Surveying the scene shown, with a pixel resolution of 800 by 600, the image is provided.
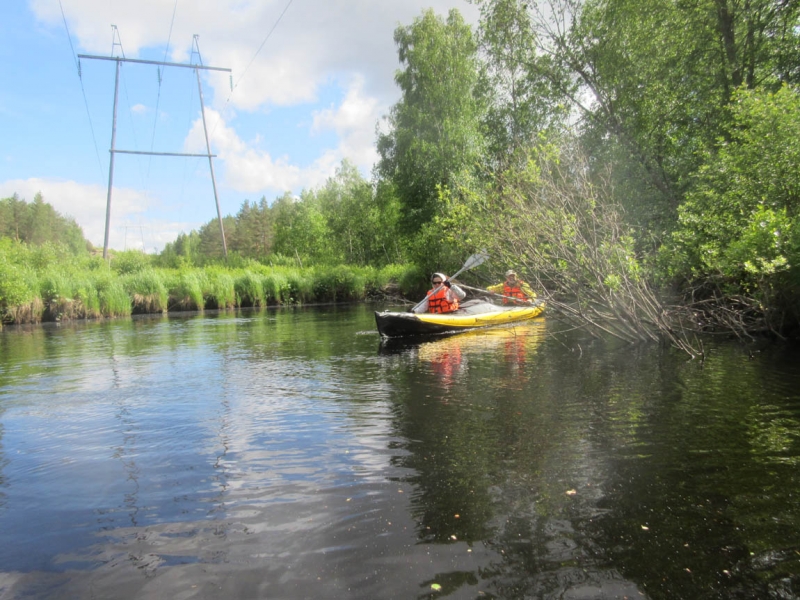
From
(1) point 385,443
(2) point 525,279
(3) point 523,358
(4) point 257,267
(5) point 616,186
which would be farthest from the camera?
(4) point 257,267

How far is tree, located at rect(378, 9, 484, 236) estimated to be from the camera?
81.9ft

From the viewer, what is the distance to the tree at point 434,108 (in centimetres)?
2497

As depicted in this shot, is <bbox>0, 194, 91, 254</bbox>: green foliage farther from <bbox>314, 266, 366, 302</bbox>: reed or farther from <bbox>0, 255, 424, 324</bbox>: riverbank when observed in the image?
<bbox>314, 266, 366, 302</bbox>: reed

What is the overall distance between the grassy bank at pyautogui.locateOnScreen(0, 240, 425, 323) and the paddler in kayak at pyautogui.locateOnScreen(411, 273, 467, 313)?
46.1ft

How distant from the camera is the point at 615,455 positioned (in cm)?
469

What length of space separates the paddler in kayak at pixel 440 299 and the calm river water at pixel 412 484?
5.23 metres

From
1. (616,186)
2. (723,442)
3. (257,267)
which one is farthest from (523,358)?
(257,267)

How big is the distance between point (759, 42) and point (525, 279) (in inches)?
319

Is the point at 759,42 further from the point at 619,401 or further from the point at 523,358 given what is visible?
the point at 619,401

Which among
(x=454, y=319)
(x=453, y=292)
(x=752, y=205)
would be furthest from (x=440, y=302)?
(x=752, y=205)

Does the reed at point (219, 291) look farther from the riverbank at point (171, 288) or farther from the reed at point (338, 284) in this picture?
the reed at point (338, 284)

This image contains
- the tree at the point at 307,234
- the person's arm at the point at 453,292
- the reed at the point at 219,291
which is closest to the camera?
the person's arm at the point at 453,292

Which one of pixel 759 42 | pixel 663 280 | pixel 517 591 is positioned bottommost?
pixel 517 591

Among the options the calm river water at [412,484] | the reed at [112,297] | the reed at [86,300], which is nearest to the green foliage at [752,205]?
the calm river water at [412,484]
